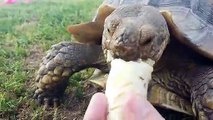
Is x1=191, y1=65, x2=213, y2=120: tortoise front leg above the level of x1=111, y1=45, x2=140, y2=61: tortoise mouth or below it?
below

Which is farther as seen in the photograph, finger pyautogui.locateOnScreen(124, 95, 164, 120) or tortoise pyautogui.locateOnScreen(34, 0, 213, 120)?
tortoise pyautogui.locateOnScreen(34, 0, 213, 120)

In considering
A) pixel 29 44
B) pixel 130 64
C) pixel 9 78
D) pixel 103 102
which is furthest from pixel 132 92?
pixel 29 44

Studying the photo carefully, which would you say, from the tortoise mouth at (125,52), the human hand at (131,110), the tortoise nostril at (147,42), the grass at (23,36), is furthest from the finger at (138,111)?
the grass at (23,36)

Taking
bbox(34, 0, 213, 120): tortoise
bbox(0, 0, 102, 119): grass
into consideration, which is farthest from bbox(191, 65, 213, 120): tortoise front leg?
bbox(0, 0, 102, 119): grass

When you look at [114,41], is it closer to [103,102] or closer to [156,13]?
[156,13]

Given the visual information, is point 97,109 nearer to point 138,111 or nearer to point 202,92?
point 138,111

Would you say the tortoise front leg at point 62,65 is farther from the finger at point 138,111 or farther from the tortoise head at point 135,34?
the finger at point 138,111

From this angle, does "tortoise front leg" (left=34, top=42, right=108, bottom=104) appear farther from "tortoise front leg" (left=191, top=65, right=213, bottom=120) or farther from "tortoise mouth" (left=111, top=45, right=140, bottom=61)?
"tortoise mouth" (left=111, top=45, right=140, bottom=61)
